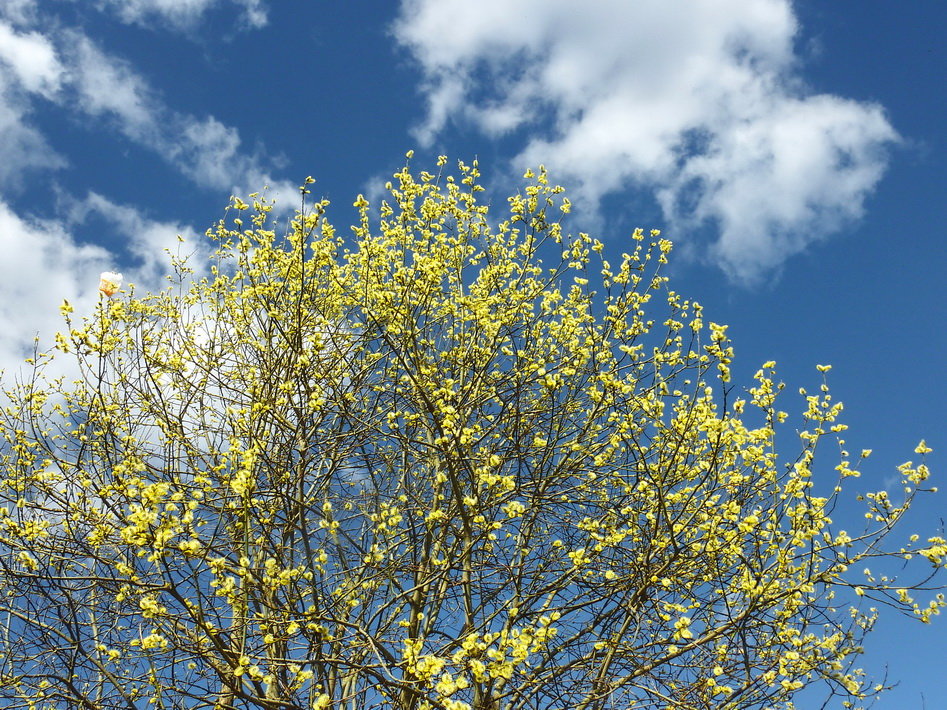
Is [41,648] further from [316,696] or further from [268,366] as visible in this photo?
Result: [268,366]

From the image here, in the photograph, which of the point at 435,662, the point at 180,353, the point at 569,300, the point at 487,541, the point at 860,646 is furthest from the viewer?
the point at 569,300

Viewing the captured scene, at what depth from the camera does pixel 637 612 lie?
5953 millimetres

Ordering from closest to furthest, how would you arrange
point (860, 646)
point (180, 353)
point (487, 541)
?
point (487, 541) → point (860, 646) → point (180, 353)

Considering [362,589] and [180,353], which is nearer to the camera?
[362,589]

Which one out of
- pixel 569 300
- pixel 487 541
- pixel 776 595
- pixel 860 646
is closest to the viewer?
pixel 776 595

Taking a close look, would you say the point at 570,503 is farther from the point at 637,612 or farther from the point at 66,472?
the point at 66,472

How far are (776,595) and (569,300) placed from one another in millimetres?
4449

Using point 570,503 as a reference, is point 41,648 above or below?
below

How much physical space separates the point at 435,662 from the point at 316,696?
7.89ft

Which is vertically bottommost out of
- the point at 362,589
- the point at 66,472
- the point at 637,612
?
the point at 637,612

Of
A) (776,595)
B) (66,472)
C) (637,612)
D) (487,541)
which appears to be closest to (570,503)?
(487,541)

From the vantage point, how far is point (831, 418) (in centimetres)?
632

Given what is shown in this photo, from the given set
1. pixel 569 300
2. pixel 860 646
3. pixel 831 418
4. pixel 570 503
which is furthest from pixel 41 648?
pixel 860 646

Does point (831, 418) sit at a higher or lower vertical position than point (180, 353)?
lower
